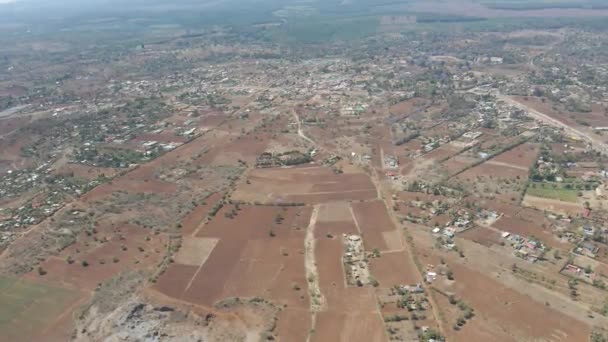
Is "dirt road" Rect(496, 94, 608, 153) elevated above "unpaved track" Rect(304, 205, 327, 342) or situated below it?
above

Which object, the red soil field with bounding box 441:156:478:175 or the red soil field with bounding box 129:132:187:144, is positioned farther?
the red soil field with bounding box 129:132:187:144

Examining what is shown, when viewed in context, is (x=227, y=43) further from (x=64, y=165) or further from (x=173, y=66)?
(x=64, y=165)

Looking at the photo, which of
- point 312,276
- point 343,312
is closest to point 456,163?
point 312,276

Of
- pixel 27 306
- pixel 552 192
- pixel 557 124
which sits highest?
pixel 557 124

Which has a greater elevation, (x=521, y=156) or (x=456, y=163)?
(x=521, y=156)

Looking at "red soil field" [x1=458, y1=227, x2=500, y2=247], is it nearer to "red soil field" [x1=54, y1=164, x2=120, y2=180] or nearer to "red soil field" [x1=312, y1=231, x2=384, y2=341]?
"red soil field" [x1=312, y1=231, x2=384, y2=341]

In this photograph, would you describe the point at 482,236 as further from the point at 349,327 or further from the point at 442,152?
the point at 442,152

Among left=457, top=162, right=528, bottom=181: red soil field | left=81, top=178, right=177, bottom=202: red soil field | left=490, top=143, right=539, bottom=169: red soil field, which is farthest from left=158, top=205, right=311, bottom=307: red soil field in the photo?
left=490, top=143, right=539, bottom=169: red soil field
